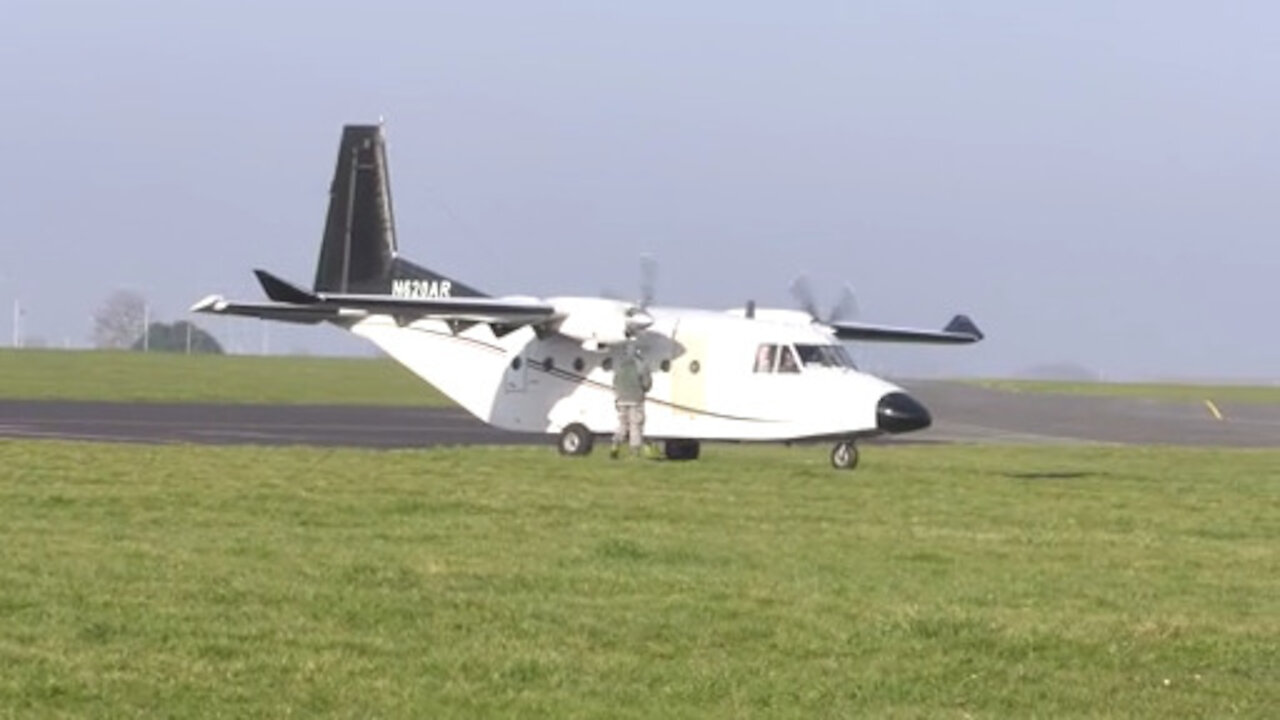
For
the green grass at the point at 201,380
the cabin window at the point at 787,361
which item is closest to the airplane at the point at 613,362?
the cabin window at the point at 787,361

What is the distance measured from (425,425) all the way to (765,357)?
16.5 metres

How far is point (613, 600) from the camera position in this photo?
14.4 metres

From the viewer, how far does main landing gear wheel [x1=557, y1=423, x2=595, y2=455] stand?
119 ft

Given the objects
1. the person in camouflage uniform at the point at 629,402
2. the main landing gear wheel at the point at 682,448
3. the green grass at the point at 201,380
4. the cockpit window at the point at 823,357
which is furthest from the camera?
the green grass at the point at 201,380

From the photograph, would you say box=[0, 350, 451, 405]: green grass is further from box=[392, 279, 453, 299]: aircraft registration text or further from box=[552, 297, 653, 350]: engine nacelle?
box=[552, 297, 653, 350]: engine nacelle

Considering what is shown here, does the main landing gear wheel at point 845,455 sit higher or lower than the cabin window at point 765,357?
lower

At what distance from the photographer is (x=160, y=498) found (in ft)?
68.7

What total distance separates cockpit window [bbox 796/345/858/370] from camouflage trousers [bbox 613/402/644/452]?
2624 millimetres

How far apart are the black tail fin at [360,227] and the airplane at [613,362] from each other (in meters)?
1.75

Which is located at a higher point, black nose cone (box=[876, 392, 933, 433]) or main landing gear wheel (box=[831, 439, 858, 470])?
black nose cone (box=[876, 392, 933, 433])

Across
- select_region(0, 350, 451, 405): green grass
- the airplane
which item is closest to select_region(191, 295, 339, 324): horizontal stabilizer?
the airplane

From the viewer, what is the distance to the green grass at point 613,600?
1113cm

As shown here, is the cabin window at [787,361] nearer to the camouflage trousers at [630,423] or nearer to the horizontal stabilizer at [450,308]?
the camouflage trousers at [630,423]

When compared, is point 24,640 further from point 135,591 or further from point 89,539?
point 89,539
